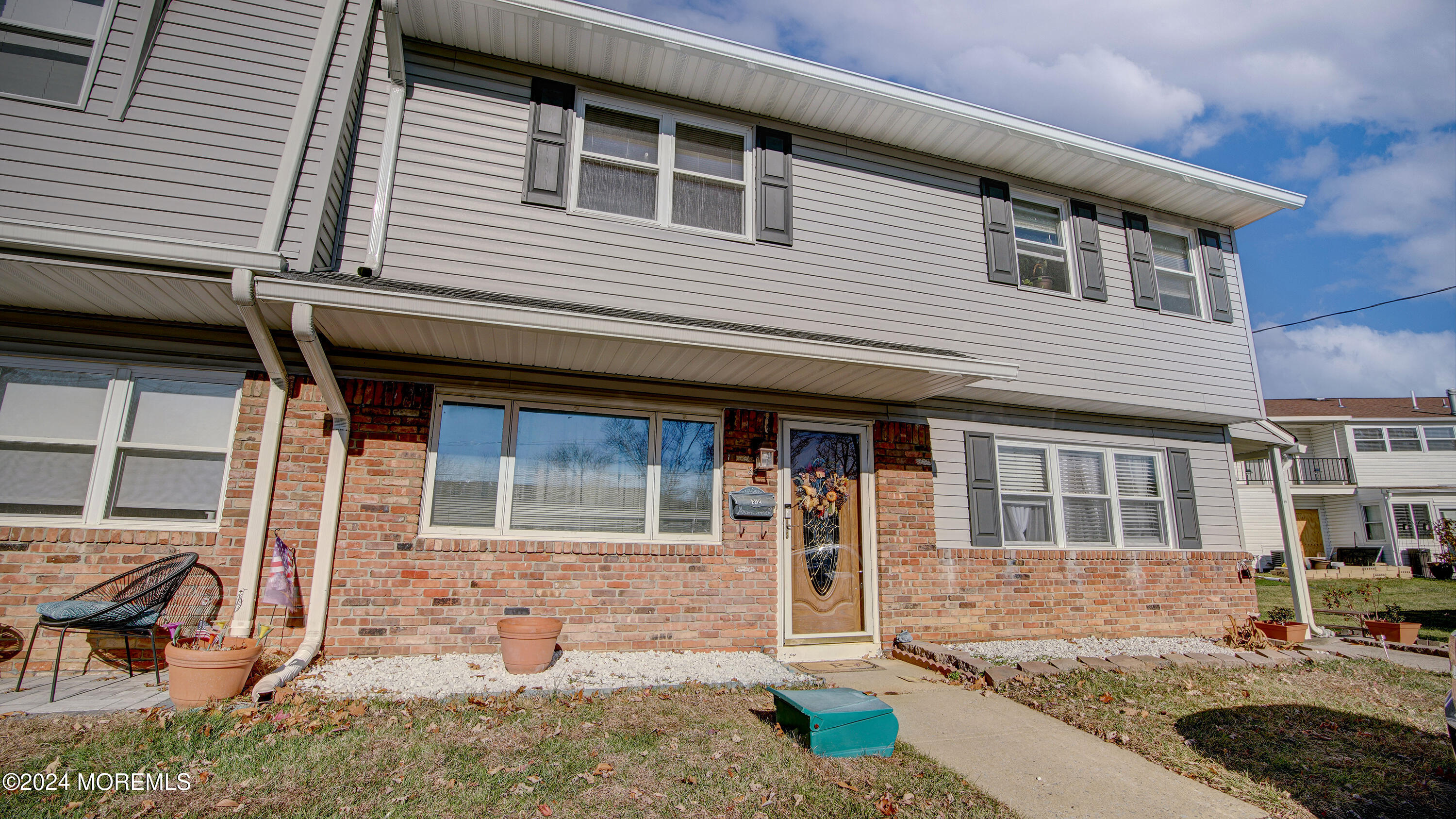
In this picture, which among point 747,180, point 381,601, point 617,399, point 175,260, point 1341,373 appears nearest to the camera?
point 175,260

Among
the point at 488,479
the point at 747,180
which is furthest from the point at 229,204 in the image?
the point at 747,180

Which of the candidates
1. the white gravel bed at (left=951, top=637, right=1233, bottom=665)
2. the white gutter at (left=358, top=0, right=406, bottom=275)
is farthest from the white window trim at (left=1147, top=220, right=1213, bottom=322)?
the white gutter at (left=358, top=0, right=406, bottom=275)

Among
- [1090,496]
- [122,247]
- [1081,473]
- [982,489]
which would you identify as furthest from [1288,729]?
[122,247]

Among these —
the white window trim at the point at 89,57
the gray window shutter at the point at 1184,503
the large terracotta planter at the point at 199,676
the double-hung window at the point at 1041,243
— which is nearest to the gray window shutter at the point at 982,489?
the double-hung window at the point at 1041,243

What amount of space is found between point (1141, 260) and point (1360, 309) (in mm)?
10839

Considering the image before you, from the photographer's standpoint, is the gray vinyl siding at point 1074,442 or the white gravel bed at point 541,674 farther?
the gray vinyl siding at point 1074,442

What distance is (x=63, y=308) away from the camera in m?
4.95

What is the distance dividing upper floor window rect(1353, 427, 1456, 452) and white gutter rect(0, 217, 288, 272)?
108 ft

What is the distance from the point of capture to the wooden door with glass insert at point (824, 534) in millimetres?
6406

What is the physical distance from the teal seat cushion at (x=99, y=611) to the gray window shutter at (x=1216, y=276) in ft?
36.5

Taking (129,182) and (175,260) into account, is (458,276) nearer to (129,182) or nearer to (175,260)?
(175,260)

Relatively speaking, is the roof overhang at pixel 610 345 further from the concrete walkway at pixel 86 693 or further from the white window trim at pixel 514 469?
the concrete walkway at pixel 86 693

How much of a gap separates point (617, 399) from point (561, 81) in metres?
3.10

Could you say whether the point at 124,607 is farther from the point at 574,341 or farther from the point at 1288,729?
the point at 1288,729
